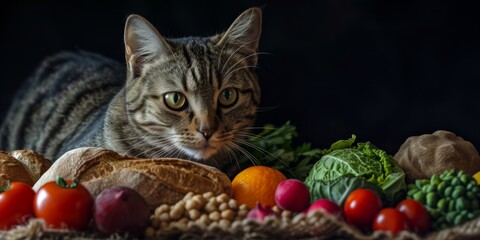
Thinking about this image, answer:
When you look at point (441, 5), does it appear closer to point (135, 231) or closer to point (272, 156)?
point (272, 156)

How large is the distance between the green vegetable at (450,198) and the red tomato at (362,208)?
13cm

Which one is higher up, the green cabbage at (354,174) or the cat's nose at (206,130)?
the cat's nose at (206,130)

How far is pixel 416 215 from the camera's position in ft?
4.55

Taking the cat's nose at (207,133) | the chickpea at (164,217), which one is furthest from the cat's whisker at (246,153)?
the chickpea at (164,217)

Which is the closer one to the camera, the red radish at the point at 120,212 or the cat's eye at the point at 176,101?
the red radish at the point at 120,212

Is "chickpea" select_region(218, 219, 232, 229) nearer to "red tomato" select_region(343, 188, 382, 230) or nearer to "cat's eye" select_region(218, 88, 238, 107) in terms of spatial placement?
"red tomato" select_region(343, 188, 382, 230)

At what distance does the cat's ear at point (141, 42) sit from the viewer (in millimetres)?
1834

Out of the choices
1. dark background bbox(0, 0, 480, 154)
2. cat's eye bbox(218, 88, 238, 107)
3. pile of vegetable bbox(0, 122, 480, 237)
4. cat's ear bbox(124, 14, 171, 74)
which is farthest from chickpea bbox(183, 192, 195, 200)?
dark background bbox(0, 0, 480, 154)

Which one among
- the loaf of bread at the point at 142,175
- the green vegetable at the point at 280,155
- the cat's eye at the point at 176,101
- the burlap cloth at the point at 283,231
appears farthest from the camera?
the green vegetable at the point at 280,155

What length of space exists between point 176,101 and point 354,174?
1.62 feet

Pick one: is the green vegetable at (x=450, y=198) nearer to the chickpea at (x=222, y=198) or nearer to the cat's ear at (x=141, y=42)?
the chickpea at (x=222, y=198)

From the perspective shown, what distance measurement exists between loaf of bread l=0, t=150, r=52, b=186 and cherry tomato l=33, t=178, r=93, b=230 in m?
0.36

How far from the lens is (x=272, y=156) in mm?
2098

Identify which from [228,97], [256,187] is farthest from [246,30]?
[256,187]
